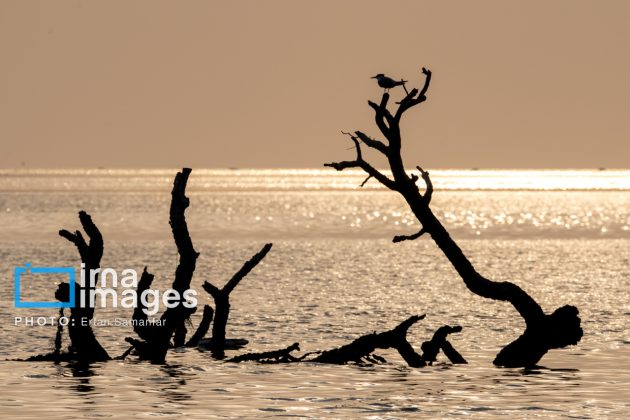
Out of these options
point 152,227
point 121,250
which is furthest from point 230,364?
point 152,227

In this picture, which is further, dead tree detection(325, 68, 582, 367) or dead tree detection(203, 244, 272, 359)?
dead tree detection(203, 244, 272, 359)

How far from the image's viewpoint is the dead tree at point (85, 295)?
32625mm

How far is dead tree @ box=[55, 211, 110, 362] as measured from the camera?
3262cm

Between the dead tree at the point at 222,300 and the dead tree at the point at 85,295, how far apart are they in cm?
268

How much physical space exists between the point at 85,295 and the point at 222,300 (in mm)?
3370

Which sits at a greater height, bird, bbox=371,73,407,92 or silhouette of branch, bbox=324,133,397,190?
bird, bbox=371,73,407,92

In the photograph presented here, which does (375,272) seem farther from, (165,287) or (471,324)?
(471,324)

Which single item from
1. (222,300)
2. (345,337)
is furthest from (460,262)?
(345,337)

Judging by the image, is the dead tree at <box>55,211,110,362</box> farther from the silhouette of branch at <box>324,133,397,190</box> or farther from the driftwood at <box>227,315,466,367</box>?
the silhouette of branch at <box>324,133,397,190</box>

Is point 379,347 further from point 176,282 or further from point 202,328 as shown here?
point 202,328

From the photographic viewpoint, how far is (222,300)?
3478 cm

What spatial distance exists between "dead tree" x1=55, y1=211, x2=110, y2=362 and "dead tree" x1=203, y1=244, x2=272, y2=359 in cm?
268

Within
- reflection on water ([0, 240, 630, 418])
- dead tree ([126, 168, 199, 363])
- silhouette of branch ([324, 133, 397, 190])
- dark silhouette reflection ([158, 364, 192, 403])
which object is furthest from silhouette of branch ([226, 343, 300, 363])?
silhouette of branch ([324, 133, 397, 190])

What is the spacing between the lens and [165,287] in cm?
6356
